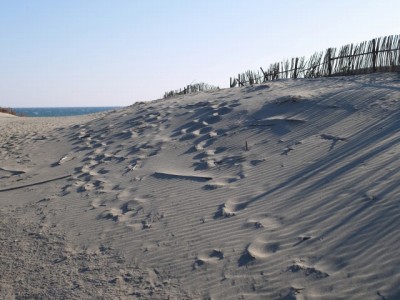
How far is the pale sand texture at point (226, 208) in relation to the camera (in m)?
3.46

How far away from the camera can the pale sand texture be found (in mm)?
3455

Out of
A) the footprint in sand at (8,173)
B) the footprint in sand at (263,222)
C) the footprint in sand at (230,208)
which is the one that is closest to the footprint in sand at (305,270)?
the footprint in sand at (263,222)

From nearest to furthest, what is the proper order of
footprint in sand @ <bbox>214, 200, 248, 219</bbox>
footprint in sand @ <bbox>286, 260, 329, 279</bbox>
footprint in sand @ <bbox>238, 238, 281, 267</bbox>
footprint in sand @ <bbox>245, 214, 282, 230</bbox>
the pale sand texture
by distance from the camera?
footprint in sand @ <bbox>286, 260, 329, 279</bbox>, the pale sand texture, footprint in sand @ <bbox>238, 238, 281, 267</bbox>, footprint in sand @ <bbox>245, 214, 282, 230</bbox>, footprint in sand @ <bbox>214, 200, 248, 219</bbox>

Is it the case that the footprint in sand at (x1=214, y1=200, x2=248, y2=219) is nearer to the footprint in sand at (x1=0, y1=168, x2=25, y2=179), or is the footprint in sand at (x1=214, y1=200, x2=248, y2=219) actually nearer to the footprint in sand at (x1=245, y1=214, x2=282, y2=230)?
the footprint in sand at (x1=245, y1=214, x2=282, y2=230)

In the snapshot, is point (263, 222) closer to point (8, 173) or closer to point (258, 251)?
point (258, 251)

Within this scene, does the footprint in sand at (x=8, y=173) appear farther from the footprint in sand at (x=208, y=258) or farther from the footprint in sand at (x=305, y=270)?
the footprint in sand at (x=305, y=270)

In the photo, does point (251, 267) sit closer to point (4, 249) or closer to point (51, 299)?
point (51, 299)

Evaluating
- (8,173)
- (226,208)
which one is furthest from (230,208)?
(8,173)

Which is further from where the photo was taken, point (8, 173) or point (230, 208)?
point (8, 173)

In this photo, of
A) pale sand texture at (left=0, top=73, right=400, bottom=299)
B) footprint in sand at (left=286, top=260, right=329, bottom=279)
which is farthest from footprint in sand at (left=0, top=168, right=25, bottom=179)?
footprint in sand at (left=286, top=260, right=329, bottom=279)

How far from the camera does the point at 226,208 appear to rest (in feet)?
15.6

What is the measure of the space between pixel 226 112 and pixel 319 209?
16.0 ft

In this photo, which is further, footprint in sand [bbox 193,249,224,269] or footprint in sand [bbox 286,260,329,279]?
footprint in sand [bbox 193,249,224,269]

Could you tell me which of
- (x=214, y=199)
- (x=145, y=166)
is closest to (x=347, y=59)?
(x=145, y=166)
